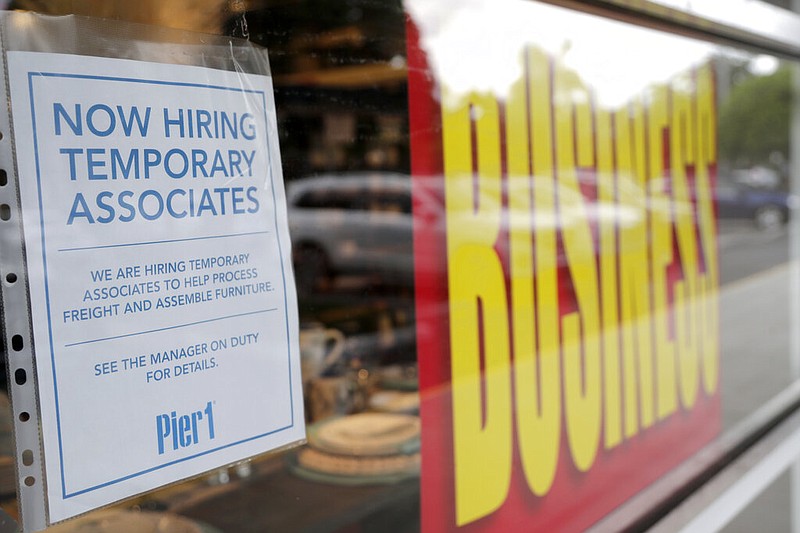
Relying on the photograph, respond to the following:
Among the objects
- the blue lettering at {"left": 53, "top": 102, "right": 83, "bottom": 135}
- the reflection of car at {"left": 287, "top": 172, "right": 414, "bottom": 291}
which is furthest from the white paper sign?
the reflection of car at {"left": 287, "top": 172, "right": 414, "bottom": 291}

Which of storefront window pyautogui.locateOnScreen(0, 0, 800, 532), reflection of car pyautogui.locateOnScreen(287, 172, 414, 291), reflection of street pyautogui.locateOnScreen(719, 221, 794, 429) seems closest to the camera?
storefront window pyautogui.locateOnScreen(0, 0, 800, 532)

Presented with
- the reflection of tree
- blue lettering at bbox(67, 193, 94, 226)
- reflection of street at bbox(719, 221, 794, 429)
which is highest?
the reflection of tree

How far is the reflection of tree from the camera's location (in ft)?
7.39

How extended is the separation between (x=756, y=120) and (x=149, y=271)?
2257 millimetres

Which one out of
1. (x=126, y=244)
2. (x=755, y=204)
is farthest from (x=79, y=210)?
(x=755, y=204)

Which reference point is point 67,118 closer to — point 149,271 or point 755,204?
point 149,271

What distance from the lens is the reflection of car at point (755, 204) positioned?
7.31 feet

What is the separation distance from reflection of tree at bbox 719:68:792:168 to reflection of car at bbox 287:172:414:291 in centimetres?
96

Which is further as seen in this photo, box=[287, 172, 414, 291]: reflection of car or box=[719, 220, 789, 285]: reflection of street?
box=[719, 220, 789, 285]: reflection of street

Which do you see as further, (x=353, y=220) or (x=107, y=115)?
(x=353, y=220)

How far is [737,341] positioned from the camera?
89.7 inches

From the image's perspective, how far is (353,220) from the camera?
11.7 ft

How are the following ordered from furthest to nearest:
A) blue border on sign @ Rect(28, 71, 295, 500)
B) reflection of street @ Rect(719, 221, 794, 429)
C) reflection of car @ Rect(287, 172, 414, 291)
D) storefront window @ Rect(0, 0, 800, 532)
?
reflection of street @ Rect(719, 221, 794, 429) → reflection of car @ Rect(287, 172, 414, 291) → storefront window @ Rect(0, 0, 800, 532) → blue border on sign @ Rect(28, 71, 295, 500)

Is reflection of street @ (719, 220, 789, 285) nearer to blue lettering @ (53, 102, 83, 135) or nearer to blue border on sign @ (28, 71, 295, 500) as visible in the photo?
blue border on sign @ (28, 71, 295, 500)
